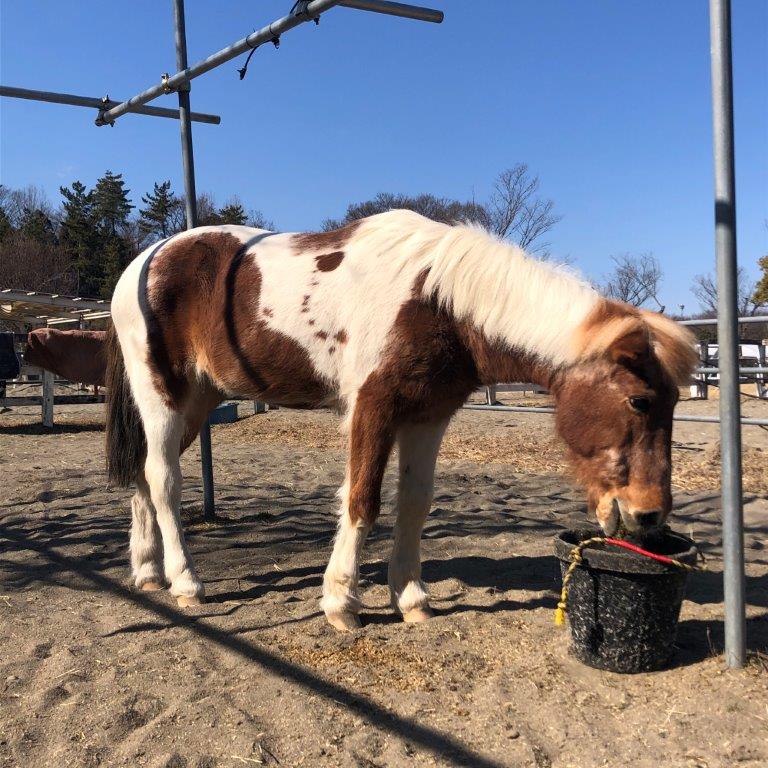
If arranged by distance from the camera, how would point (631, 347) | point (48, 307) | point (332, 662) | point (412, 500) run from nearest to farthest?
1. point (631, 347)
2. point (332, 662)
3. point (412, 500)
4. point (48, 307)

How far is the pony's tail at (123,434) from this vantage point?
4344 millimetres

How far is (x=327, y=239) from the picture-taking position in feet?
12.5

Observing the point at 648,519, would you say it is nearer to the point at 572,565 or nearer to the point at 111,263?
the point at 572,565

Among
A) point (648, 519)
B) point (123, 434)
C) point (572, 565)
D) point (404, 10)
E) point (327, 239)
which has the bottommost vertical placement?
point (572, 565)

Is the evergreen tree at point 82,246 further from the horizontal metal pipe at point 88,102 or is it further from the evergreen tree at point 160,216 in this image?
the horizontal metal pipe at point 88,102

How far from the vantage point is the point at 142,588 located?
4.07 m

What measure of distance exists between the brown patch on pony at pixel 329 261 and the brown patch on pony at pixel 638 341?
136cm

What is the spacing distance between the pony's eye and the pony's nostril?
0.42 meters

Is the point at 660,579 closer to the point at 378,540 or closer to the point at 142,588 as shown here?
the point at 378,540

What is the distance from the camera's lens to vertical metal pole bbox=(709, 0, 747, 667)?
2.72m

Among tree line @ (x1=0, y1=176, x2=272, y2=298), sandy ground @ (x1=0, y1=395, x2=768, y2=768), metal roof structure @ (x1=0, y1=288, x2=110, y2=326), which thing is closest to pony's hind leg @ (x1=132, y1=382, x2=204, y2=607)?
sandy ground @ (x1=0, y1=395, x2=768, y2=768)

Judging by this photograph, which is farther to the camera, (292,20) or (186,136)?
(186,136)

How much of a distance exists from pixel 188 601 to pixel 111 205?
165 ft

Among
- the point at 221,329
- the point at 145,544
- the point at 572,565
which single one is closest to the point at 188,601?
the point at 145,544
